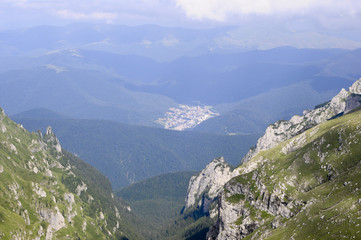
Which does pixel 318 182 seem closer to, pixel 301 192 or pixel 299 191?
pixel 301 192

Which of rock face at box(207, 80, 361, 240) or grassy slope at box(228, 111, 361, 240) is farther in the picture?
rock face at box(207, 80, 361, 240)

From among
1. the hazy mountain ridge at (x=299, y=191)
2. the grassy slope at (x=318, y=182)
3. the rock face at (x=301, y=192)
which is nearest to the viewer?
the grassy slope at (x=318, y=182)

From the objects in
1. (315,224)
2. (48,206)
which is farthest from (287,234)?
(48,206)

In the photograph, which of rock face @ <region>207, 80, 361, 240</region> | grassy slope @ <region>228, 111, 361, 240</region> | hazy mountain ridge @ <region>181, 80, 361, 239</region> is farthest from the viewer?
hazy mountain ridge @ <region>181, 80, 361, 239</region>

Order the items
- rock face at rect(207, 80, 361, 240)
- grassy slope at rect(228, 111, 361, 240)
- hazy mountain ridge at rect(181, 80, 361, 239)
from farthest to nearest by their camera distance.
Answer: hazy mountain ridge at rect(181, 80, 361, 239) → rock face at rect(207, 80, 361, 240) → grassy slope at rect(228, 111, 361, 240)

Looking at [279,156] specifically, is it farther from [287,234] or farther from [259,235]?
[287,234]

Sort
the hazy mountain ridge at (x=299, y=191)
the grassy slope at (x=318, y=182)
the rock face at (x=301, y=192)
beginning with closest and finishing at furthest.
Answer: the grassy slope at (x=318, y=182), the rock face at (x=301, y=192), the hazy mountain ridge at (x=299, y=191)

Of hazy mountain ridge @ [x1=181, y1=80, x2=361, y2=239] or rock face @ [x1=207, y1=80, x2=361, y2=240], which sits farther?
hazy mountain ridge @ [x1=181, y1=80, x2=361, y2=239]

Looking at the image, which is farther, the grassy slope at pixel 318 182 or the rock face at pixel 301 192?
the rock face at pixel 301 192
